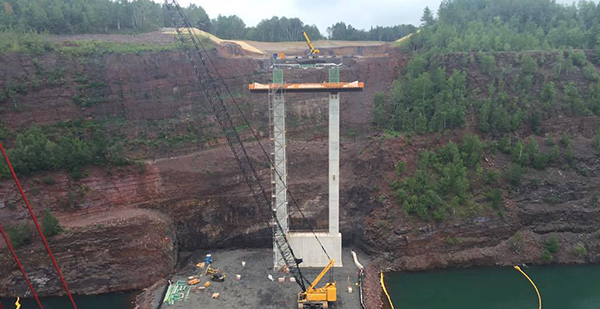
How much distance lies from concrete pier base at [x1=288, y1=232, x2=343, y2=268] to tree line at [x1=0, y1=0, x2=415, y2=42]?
38769 mm

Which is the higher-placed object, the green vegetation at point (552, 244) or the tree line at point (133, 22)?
the tree line at point (133, 22)

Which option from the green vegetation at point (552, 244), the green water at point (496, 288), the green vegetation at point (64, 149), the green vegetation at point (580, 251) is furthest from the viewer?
the green vegetation at point (552, 244)

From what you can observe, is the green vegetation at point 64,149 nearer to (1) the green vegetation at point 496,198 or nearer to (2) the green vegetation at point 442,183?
(2) the green vegetation at point 442,183

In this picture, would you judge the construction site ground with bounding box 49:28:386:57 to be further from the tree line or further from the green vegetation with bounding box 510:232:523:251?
the green vegetation with bounding box 510:232:523:251

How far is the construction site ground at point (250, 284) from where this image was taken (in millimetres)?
31234

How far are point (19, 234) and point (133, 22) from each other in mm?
42394

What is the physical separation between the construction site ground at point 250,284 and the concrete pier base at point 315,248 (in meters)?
0.77

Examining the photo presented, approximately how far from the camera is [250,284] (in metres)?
33.9

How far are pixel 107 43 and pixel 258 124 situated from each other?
2388 centimetres

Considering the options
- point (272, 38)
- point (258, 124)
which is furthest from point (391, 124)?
point (272, 38)

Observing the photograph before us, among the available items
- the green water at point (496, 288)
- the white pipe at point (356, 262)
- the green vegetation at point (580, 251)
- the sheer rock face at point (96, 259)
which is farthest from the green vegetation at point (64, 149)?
the green vegetation at point (580, 251)

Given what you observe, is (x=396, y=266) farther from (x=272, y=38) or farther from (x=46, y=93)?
(x=272, y=38)

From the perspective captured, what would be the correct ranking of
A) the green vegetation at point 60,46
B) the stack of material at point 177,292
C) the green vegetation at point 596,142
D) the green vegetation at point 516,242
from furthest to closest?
the green vegetation at point 60,46, the green vegetation at point 596,142, the green vegetation at point 516,242, the stack of material at point 177,292

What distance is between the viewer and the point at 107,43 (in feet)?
174
